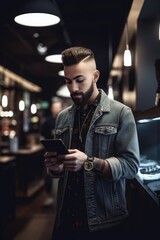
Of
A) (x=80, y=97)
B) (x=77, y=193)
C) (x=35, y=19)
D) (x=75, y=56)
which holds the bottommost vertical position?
(x=77, y=193)

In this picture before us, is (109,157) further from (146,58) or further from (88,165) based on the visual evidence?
(146,58)

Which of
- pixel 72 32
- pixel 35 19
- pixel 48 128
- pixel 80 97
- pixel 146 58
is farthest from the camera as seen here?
pixel 72 32

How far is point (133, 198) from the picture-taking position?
4.30 meters

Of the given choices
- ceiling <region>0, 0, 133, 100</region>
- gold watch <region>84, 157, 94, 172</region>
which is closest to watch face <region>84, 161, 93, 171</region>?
gold watch <region>84, 157, 94, 172</region>

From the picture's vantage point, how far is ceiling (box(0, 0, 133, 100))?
722cm

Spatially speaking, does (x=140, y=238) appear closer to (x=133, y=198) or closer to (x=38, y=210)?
(x=133, y=198)

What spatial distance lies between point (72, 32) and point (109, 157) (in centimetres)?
715

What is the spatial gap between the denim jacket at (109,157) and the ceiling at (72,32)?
2.02 metres

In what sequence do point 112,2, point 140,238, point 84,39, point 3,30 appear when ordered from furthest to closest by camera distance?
point 84,39
point 3,30
point 112,2
point 140,238

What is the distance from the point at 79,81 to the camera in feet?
7.94

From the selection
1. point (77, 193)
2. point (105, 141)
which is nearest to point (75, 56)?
point (105, 141)

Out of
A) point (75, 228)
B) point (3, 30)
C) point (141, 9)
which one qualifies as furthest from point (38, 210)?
point (75, 228)

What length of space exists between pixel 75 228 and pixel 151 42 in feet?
11.3

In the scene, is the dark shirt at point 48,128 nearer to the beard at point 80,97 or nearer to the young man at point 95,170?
the young man at point 95,170
